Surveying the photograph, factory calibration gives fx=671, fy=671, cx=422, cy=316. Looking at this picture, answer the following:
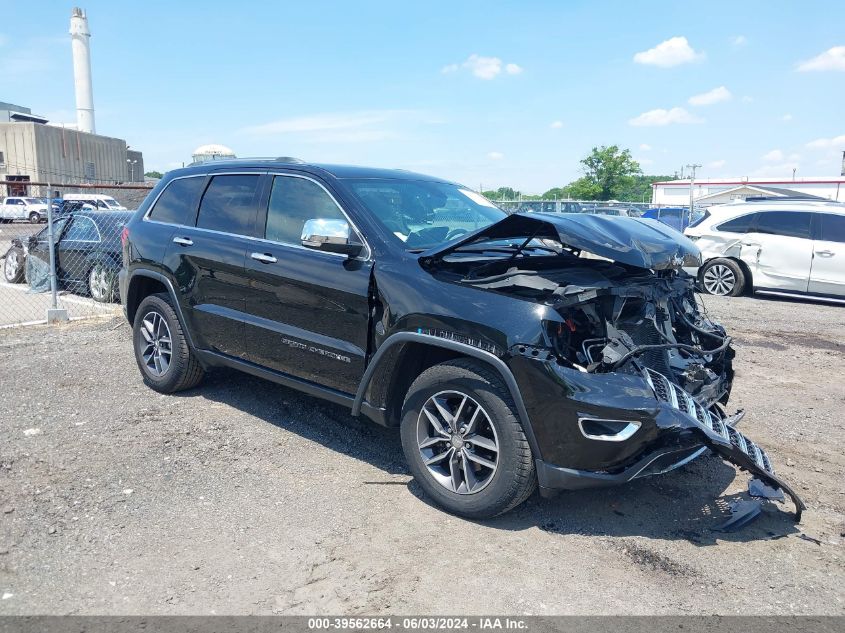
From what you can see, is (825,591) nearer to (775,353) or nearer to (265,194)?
(265,194)

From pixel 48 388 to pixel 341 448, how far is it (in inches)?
117

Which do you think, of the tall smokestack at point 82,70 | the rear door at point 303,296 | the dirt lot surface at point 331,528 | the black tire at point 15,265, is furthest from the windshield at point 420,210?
the tall smokestack at point 82,70

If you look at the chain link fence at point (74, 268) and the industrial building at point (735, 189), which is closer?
the chain link fence at point (74, 268)

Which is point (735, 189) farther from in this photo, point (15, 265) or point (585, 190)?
point (15, 265)

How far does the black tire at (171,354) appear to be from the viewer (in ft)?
17.7

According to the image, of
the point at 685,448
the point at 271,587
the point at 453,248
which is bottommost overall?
the point at 271,587

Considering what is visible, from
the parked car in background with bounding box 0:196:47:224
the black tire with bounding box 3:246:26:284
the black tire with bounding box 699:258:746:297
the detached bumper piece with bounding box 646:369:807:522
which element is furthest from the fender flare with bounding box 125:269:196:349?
the parked car in background with bounding box 0:196:47:224

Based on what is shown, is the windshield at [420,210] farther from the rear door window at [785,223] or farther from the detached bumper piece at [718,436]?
the rear door window at [785,223]

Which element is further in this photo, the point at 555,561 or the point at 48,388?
the point at 48,388

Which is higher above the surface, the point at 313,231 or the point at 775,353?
the point at 313,231

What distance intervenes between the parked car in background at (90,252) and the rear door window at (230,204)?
5.53 m

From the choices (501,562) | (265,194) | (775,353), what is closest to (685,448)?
(501,562)

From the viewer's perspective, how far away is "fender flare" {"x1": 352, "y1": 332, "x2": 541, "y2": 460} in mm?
3367

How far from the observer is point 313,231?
156 inches
